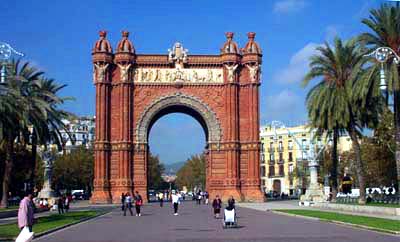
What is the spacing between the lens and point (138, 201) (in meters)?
39.5

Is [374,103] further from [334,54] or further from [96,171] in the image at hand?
[96,171]

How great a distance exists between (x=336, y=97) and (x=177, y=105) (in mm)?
22193

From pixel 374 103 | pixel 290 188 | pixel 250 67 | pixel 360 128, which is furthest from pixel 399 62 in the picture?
pixel 290 188

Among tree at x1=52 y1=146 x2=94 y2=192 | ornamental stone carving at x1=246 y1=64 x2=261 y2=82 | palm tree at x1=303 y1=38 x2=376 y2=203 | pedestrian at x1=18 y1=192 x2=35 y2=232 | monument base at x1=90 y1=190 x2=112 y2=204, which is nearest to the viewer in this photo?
pedestrian at x1=18 y1=192 x2=35 y2=232

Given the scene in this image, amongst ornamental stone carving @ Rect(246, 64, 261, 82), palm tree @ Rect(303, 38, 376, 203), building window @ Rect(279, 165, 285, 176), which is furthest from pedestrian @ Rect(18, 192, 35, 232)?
building window @ Rect(279, 165, 285, 176)

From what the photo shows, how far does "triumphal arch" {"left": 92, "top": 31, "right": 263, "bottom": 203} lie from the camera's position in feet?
202

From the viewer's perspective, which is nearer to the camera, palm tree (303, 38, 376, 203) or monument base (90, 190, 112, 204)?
palm tree (303, 38, 376, 203)

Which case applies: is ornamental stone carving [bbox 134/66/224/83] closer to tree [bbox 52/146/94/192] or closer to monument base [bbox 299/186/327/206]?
monument base [bbox 299/186/327/206]

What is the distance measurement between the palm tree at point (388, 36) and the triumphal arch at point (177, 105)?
85.7 feet

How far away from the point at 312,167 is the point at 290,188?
207ft

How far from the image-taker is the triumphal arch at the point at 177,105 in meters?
61.5

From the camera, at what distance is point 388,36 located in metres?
35.9

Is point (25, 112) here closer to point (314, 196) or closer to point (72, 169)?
point (314, 196)

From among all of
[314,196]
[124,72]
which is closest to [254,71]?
[124,72]
